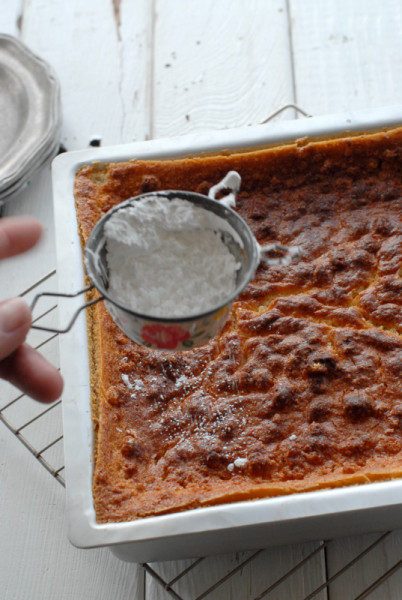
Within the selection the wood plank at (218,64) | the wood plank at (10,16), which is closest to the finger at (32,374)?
the wood plank at (218,64)

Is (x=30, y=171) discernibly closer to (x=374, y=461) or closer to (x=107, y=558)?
(x=107, y=558)

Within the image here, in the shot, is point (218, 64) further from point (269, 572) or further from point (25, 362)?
point (269, 572)

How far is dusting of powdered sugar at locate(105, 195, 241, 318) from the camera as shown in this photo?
1.25m

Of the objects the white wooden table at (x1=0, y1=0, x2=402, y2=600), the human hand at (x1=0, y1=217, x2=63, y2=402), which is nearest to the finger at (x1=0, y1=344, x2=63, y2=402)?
the human hand at (x1=0, y1=217, x2=63, y2=402)

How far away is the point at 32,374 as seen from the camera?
1262 millimetres

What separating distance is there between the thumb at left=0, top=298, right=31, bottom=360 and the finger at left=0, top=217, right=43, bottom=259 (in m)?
0.19

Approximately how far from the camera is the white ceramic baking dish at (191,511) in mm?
1246

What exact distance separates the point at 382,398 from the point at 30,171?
1345mm

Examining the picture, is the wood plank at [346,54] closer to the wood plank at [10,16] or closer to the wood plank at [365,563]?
the wood plank at [10,16]

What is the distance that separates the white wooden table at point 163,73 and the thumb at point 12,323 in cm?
77

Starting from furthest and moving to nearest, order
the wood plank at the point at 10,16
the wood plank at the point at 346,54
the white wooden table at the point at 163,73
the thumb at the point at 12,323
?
the wood plank at the point at 10,16, the wood plank at the point at 346,54, the white wooden table at the point at 163,73, the thumb at the point at 12,323

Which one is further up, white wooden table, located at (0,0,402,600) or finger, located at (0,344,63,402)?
finger, located at (0,344,63,402)

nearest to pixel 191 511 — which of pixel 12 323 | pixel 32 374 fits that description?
pixel 32 374

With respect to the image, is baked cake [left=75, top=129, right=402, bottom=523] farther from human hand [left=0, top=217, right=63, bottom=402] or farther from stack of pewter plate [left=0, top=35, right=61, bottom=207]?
stack of pewter plate [left=0, top=35, right=61, bottom=207]
